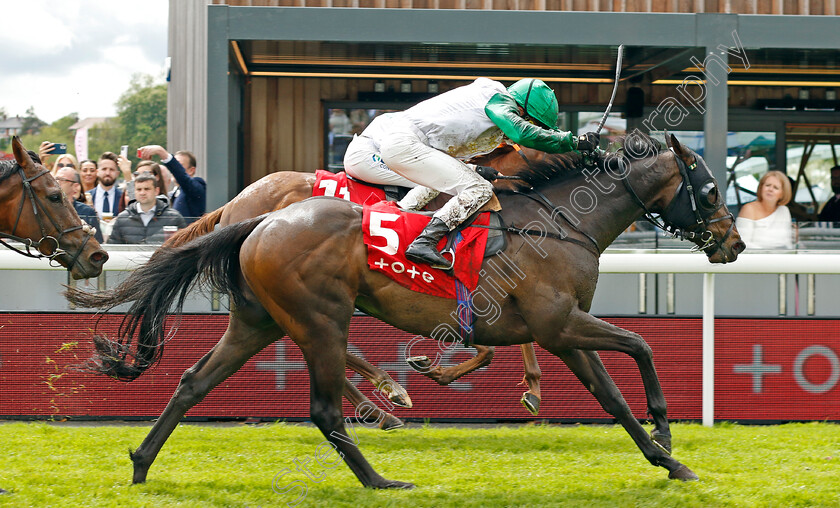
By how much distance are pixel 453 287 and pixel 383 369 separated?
1.67 m

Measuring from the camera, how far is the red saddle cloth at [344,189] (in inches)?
191

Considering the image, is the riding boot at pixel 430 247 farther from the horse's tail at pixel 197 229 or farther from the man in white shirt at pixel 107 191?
the man in white shirt at pixel 107 191

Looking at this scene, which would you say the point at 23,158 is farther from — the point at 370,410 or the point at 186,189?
the point at 186,189

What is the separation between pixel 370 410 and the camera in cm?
486

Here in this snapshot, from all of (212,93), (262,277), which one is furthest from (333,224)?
(212,93)

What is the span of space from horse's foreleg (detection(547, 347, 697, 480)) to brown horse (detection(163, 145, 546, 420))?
1.00 m

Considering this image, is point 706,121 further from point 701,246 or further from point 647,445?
point 647,445

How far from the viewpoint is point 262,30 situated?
7.21 meters

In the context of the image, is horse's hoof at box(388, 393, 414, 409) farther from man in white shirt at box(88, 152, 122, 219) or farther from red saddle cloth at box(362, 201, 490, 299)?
man in white shirt at box(88, 152, 122, 219)

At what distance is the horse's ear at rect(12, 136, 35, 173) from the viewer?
4092mm

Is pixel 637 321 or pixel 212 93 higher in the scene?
pixel 212 93

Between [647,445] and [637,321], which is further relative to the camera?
[637,321]

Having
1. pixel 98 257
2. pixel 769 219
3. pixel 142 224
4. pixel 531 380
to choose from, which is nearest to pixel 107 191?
pixel 142 224

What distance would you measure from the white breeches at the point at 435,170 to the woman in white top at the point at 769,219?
8.73 ft
